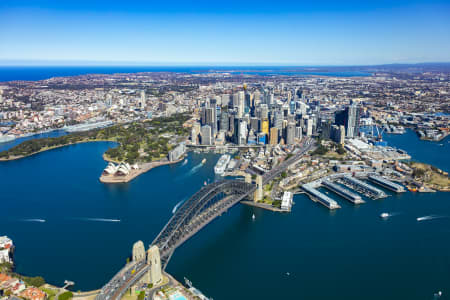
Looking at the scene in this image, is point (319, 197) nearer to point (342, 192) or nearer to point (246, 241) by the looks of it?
point (342, 192)

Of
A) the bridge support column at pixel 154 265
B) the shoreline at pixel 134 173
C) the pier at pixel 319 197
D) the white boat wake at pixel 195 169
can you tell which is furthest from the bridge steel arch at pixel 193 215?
the shoreline at pixel 134 173

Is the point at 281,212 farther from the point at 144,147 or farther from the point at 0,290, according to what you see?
the point at 144,147

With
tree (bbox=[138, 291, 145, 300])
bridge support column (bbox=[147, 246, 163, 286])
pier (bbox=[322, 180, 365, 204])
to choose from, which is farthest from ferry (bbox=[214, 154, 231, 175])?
tree (bbox=[138, 291, 145, 300])

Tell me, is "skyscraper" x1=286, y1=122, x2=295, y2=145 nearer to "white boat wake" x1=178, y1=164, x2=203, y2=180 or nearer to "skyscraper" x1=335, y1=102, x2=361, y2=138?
"skyscraper" x1=335, y1=102, x2=361, y2=138

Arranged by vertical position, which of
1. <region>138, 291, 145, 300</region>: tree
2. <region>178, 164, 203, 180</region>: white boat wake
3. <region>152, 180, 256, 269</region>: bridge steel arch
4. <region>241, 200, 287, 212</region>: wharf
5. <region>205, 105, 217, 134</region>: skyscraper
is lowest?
<region>138, 291, 145, 300</region>: tree

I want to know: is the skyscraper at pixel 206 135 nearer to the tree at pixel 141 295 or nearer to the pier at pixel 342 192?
the pier at pixel 342 192

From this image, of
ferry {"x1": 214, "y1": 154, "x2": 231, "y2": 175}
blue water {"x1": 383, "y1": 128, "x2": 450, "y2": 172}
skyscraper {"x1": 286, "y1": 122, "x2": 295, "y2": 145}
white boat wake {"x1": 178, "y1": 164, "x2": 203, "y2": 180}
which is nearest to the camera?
white boat wake {"x1": 178, "y1": 164, "x2": 203, "y2": 180}
